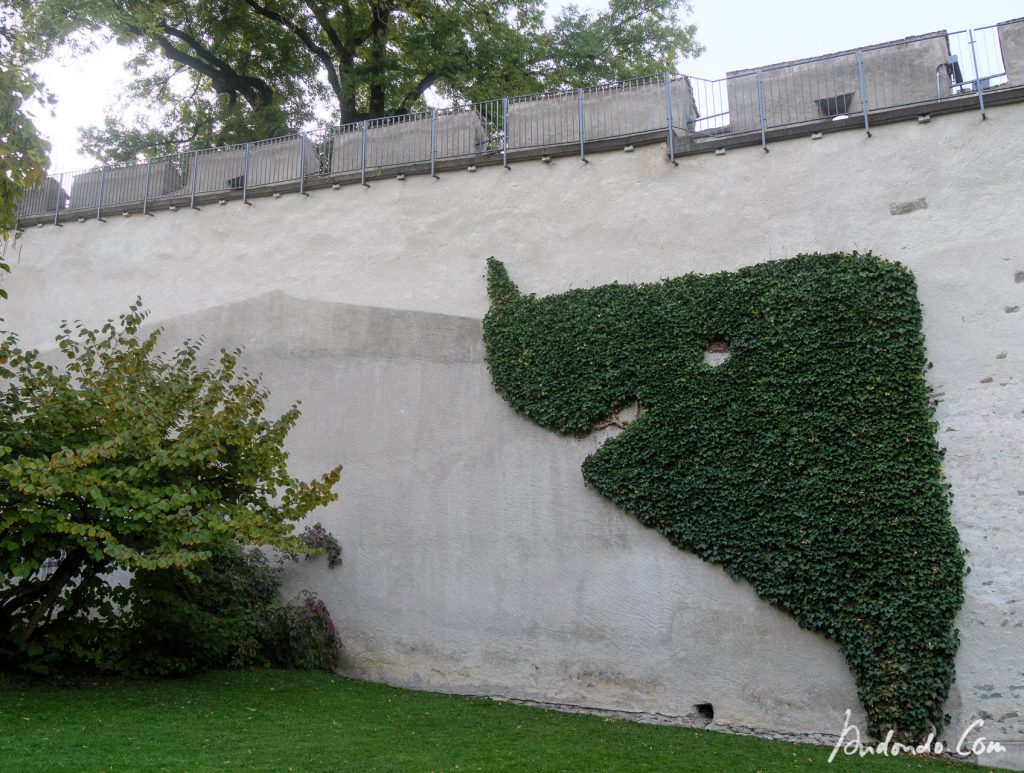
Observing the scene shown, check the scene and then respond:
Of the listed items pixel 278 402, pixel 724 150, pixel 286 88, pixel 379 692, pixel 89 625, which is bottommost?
pixel 379 692

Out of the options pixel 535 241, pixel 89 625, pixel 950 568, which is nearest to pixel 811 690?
pixel 950 568

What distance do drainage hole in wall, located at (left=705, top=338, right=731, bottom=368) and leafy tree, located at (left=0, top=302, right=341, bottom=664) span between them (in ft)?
13.3

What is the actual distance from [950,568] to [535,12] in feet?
43.4

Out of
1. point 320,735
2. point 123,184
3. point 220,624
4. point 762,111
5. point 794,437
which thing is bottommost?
point 320,735

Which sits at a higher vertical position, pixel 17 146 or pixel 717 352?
pixel 17 146

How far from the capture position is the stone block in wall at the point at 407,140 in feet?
36.2

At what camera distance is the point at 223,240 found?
11734 mm

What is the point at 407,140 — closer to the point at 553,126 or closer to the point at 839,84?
the point at 553,126

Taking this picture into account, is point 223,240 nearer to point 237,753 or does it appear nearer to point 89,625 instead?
point 89,625

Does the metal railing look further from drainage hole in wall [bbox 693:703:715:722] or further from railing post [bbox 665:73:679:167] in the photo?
drainage hole in wall [bbox 693:703:715:722]

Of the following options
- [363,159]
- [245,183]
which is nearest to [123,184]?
[245,183]

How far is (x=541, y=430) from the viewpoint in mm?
9352

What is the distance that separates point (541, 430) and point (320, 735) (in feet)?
13.1

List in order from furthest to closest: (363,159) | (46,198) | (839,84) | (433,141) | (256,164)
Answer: (46,198) < (256,164) < (363,159) < (433,141) < (839,84)
